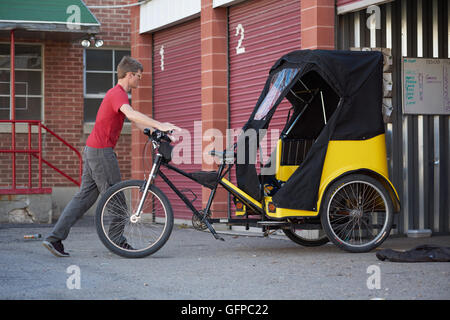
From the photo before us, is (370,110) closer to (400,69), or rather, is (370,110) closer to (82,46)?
(400,69)

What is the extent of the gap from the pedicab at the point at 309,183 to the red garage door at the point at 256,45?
2417 millimetres

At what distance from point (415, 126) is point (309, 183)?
120 inches

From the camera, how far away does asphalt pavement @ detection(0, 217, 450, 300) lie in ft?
19.9

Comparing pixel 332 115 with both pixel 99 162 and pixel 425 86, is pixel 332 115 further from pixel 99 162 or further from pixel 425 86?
pixel 425 86

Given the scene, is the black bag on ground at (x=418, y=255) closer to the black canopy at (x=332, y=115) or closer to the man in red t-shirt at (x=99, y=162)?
the black canopy at (x=332, y=115)

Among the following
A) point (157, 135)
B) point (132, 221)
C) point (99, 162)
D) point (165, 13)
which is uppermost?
point (165, 13)

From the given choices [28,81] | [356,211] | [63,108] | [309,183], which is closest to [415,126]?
[356,211]

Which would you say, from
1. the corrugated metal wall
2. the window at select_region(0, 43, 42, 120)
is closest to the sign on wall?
the corrugated metal wall

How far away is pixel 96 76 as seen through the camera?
18328 mm

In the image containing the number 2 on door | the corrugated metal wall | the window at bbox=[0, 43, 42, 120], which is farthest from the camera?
the window at bbox=[0, 43, 42, 120]

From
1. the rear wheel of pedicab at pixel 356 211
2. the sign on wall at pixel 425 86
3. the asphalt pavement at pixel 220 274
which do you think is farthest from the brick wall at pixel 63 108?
the rear wheel of pedicab at pixel 356 211

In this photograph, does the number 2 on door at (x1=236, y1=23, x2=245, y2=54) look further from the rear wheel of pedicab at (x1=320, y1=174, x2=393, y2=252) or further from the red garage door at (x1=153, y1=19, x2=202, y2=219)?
the rear wheel of pedicab at (x1=320, y1=174, x2=393, y2=252)

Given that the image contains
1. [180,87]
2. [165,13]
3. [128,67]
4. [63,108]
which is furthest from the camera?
[63,108]

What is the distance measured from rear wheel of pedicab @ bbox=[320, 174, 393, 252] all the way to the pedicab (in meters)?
0.01
